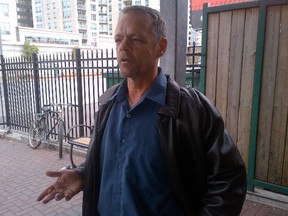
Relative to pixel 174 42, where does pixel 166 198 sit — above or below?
below

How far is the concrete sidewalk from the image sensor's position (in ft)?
12.7

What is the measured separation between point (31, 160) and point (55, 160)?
0.52 meters

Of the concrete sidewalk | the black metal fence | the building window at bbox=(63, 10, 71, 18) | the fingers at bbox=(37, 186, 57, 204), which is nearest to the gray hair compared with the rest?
the fingers at bbox=(37, 186, 57, 204)

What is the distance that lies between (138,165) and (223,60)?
3.00 m

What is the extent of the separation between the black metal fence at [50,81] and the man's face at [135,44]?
4102mm

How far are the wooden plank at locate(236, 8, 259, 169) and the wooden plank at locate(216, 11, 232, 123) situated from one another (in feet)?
0.74

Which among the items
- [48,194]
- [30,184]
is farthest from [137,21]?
[30,184]

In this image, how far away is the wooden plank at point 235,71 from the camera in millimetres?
3811

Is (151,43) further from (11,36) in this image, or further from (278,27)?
(11,36)

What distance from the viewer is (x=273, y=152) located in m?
3.76

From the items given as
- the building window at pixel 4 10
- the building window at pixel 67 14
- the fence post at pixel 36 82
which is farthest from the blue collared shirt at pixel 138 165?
the building window at pixel 67 14

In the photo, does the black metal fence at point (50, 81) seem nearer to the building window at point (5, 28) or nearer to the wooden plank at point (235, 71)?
the wooden plank at point (235, 71)

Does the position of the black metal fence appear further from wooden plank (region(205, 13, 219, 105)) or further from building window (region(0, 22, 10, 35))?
building window (region(0, 22, 10, 35))

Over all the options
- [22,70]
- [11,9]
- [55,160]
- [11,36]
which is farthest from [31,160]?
[11,9]
